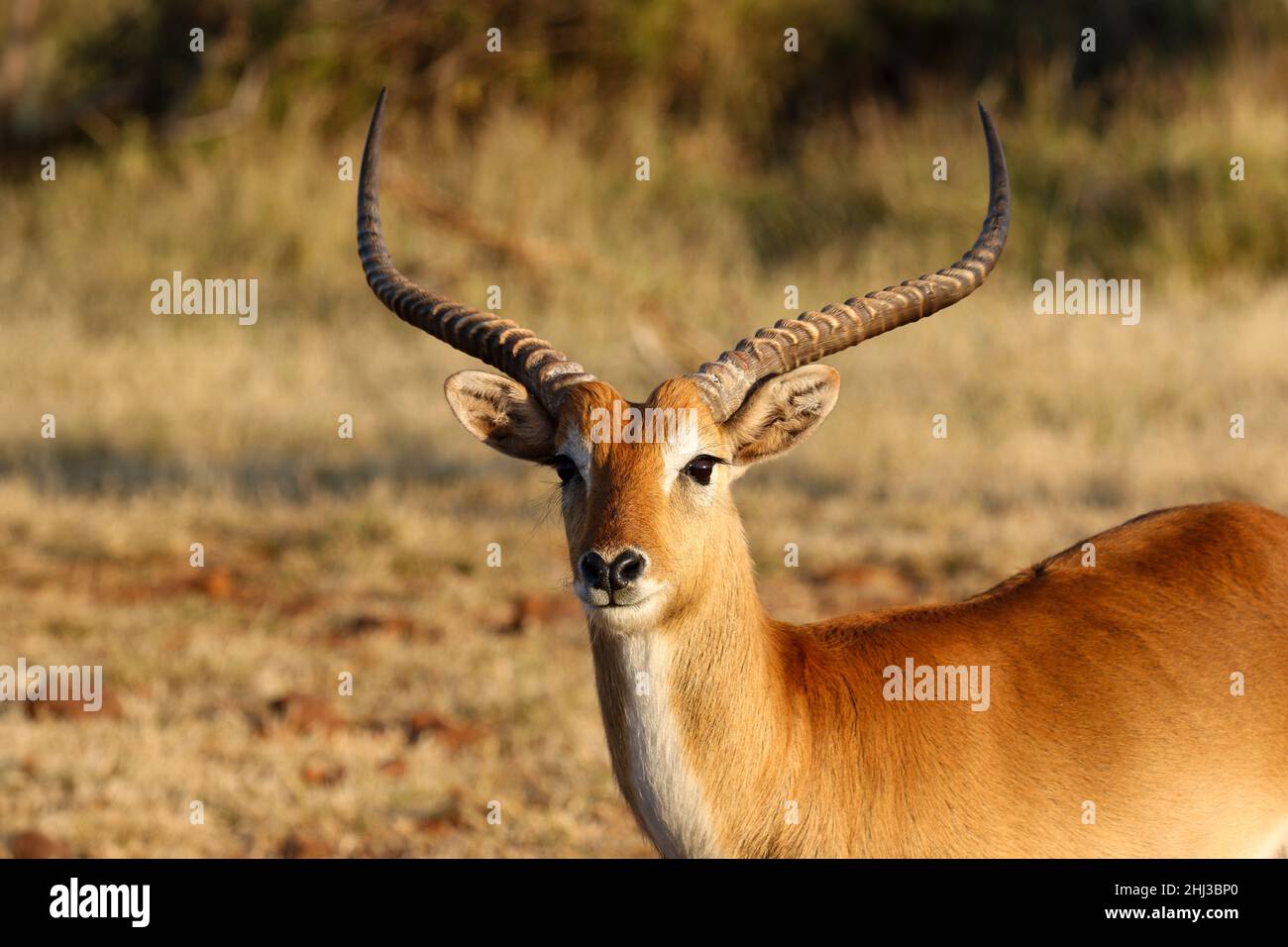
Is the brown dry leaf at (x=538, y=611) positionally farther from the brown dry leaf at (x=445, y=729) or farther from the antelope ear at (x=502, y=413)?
the antelope ear at (x=502, y=413)

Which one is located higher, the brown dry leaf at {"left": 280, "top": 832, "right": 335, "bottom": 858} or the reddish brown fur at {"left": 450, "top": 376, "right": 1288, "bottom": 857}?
the reddish brown fur at {"left": 450, "top": 376, "right": 1288, "bottom": 857}

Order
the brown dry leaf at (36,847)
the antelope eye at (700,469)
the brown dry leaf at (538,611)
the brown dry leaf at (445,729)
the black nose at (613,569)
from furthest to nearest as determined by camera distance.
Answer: the brown dry leaf at (538,611), the brown dry leaf at (445,729), the brown dry leaf at (36,847), the antelope eye at (700,469), the black nose at (613,569)

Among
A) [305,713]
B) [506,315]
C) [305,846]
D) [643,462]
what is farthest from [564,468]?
[506,315]

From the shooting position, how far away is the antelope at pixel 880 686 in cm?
453

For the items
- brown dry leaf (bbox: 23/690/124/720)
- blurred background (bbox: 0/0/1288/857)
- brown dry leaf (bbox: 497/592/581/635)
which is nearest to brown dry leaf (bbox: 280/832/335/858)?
blurred background (bbox: 0/0/1288/857)

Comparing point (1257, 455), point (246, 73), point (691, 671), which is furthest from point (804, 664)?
point (246, 73)

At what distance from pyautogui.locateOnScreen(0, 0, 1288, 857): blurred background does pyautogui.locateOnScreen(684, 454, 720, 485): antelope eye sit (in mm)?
967

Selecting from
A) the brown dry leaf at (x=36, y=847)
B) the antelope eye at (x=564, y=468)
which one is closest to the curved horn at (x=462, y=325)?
the antelope eye at (x=564, y=468)

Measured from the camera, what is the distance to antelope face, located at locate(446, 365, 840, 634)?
4379 millimetres

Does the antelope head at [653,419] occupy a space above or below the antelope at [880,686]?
above

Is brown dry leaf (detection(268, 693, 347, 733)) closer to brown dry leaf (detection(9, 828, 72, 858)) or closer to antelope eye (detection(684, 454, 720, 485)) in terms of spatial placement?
brown dry leaf (detection(9, 828, 72, 858))

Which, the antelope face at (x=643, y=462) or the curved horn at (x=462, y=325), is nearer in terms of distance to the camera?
the antelope face at (x=643, y=462)

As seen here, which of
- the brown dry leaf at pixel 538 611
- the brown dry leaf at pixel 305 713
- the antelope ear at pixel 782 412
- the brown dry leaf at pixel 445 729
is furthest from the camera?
the brown dry leaf at pixel 538 611

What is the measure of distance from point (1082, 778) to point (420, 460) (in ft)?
24.4
